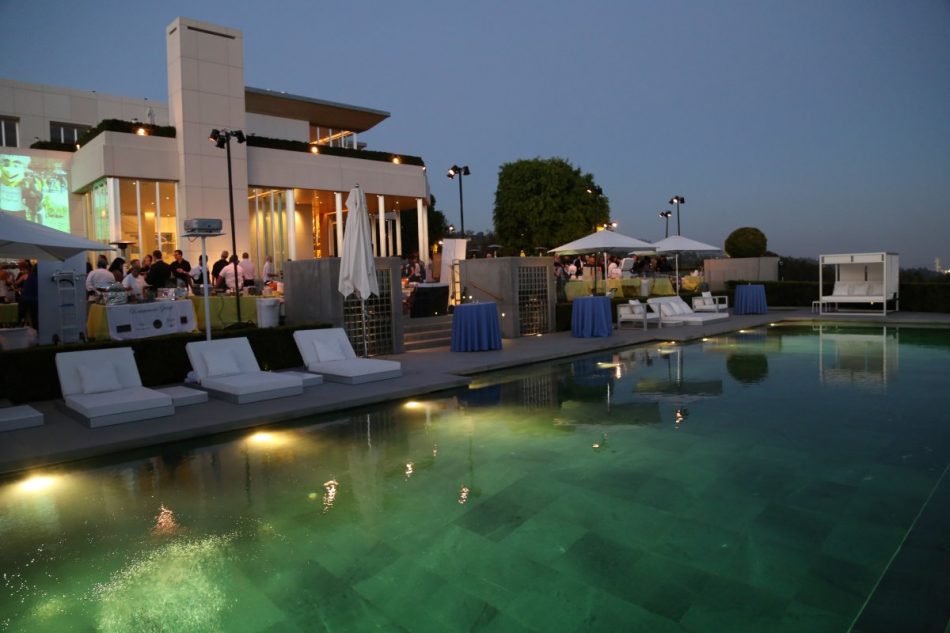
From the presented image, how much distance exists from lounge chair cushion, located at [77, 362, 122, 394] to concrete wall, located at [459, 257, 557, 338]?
8609mm

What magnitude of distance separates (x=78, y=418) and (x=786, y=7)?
34850mm

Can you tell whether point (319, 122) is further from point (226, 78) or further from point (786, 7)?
point (786, 7)

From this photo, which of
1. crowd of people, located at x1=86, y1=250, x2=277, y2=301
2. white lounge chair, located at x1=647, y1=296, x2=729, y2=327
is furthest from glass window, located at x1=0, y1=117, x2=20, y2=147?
white lounge chair, located at x1=647, y1=296, x2=729, y2=327

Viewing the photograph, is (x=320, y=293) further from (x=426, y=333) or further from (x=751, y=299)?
(x=751, y=299)

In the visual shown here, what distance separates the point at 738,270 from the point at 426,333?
56.1 ft

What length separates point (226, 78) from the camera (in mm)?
20469

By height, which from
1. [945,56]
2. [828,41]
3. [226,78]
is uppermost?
[828,41]

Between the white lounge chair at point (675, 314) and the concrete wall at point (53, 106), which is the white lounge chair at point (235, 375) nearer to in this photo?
the white lounge chair at point (675, 314)

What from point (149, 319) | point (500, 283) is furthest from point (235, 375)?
point (500, 283)

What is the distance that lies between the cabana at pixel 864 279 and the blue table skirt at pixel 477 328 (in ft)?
41.9

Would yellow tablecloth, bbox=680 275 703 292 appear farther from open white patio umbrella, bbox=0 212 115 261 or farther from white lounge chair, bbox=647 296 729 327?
open white patio umbrella, bbox=0 212 115 261

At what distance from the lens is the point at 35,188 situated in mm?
21672

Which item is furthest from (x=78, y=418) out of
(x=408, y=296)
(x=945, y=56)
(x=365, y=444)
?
(x=945, y=56)

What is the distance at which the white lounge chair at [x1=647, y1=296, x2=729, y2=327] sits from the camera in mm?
17359
